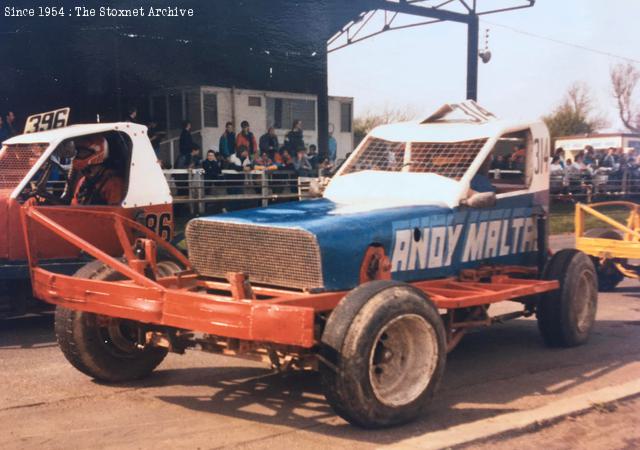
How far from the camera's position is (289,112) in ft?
83.3

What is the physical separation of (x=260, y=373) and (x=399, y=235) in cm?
161

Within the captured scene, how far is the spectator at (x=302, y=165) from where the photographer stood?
20.2 m

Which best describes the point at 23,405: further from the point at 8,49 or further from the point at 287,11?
the point at 287,11

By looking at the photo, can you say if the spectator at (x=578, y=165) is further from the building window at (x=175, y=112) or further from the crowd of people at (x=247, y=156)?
the building window at (x=175, y=112)

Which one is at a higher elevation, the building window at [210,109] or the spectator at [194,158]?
the building window at [210,109]

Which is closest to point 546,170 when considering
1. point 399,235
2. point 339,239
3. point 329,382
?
point 399,235

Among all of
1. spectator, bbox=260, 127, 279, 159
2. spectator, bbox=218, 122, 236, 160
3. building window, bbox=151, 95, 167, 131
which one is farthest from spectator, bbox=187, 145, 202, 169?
building window, bbox=151, 95, 167, 131

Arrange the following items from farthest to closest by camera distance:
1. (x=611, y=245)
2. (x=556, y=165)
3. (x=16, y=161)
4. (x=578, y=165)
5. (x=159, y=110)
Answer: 1. (x=578, y=165)
2. (x=556, y=165)
3. (x=159, y=110)
4. (x=611, y=245)
5. (x=16, y=161)

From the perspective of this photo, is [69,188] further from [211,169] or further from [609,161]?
[609,161]

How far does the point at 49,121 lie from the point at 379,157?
3.62 meters

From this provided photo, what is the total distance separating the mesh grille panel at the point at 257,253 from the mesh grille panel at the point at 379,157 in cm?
→ 191

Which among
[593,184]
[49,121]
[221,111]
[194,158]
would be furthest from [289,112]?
[49,121]

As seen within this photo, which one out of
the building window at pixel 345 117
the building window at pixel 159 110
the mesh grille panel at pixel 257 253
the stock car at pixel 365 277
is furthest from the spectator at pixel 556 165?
the mesh grille panel at pixel 257 253

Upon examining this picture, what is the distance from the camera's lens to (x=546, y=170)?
768 cm
